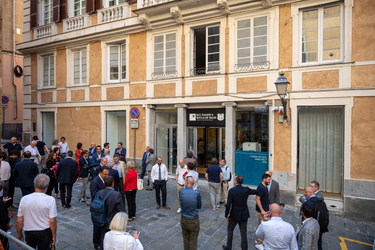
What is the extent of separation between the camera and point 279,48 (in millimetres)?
9242

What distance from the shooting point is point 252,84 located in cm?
977

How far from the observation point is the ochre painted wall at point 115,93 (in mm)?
12919

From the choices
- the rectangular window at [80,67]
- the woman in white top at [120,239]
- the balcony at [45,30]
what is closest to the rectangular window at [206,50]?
the rectangular window at [80,67]

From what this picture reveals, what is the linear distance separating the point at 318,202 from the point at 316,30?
20.8 feet

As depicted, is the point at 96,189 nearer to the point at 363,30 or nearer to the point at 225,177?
the point at 225,177

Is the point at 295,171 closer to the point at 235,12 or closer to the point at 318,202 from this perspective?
the point at 318,202

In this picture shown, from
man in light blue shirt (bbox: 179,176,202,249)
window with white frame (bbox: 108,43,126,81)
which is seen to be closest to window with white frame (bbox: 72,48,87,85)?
window with white frame (bbox: 108,43,126,81)

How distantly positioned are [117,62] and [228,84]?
6.29 m

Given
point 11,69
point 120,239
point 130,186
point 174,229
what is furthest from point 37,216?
point 11,69

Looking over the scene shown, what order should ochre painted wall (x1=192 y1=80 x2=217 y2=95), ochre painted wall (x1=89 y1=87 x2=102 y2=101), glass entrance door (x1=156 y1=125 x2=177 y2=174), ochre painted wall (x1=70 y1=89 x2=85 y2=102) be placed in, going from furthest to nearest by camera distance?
ochre painted wall (x1=70 y1=89 x2=85 y2=102)
ochre painted wall (x1=89 y1=87 x2=102 y2=101)
glass entrance door (x1=156 y1=125 x2=177 y2=174)
ochre painted wall (x1=192 y1=80 x2=217 y2=95)

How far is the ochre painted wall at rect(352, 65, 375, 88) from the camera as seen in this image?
785cm

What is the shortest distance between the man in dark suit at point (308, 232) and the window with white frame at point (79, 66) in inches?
514

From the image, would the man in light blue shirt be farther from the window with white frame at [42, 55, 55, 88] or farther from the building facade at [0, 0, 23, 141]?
the building facade at [0, 0, 23, 141]

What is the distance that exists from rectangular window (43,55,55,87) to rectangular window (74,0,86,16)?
3.10 m
